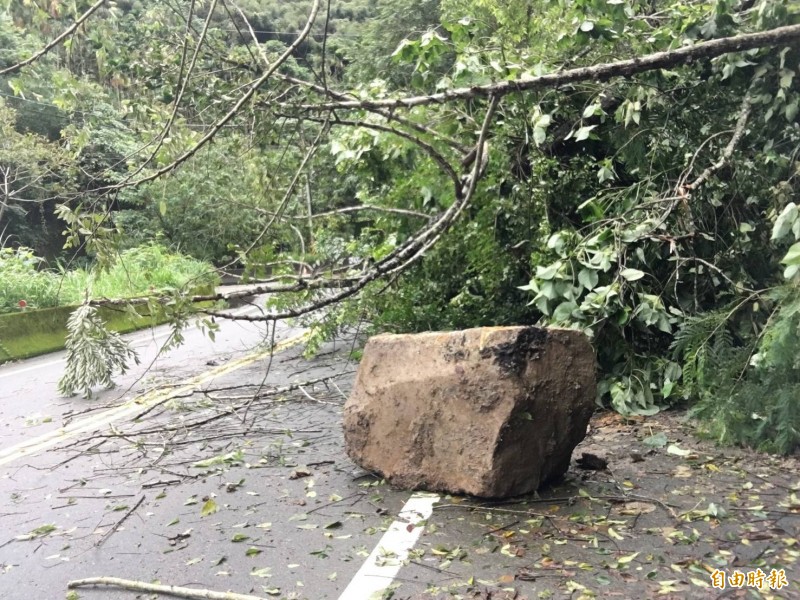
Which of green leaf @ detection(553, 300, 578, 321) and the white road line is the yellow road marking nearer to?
the white road line

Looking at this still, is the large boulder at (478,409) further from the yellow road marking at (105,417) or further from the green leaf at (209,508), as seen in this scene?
the yellow road marking at (105,417)

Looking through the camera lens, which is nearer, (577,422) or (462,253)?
(577,422)

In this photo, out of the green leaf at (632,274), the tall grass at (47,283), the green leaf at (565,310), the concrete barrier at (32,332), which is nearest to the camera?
the green leaf at (632,274)

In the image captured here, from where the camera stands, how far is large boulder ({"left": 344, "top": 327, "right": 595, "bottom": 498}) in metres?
3.49

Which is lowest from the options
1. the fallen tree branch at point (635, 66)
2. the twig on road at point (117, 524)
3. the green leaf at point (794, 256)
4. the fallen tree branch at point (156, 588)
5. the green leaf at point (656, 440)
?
the green leaf at point (656, 440)

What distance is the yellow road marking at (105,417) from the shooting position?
5.00 meters

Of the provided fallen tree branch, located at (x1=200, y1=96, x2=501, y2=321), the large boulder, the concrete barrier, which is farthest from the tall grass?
the large boulder

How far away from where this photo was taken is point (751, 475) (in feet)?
12.5

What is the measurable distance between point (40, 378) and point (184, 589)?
21.6ft

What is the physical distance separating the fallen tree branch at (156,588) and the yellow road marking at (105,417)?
2.27 meters

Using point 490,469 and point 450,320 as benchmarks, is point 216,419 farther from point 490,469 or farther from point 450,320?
point 490,469

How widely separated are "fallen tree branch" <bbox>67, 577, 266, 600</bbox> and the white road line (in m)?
0.41

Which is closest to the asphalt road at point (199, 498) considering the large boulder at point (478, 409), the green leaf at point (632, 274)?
the large boulder at point (478, 409)

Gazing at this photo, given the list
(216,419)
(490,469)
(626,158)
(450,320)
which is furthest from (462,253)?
(490,469)
